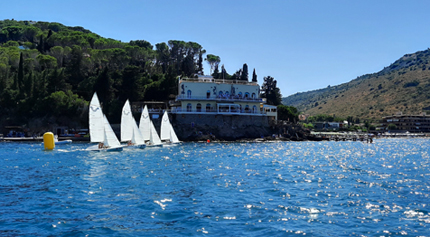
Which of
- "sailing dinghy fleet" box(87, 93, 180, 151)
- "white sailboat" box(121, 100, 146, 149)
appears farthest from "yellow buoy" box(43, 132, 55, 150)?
"white sailboat" box(121, 100, 146, 149)

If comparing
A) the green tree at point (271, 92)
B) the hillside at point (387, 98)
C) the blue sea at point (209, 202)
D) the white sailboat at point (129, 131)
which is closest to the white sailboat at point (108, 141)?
the white sailboat at point (129, 131)

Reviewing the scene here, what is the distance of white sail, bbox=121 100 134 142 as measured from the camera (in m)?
42.8

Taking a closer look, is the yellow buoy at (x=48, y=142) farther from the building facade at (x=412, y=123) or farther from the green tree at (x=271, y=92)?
the building facade at (x=412, y=123)

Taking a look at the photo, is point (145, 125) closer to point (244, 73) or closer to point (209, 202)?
point (209, 202)

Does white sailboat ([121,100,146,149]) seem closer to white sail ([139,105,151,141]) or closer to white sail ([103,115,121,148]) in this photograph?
white sail ([139,105,151,141])

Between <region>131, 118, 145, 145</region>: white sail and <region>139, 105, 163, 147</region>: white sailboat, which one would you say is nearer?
<region>131, 118, 145, 145</region>: white sail

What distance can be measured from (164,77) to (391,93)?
119 metres

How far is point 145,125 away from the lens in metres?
48.8

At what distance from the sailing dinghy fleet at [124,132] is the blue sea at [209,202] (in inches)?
402

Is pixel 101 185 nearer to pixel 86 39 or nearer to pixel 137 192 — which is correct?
pixel 137 192

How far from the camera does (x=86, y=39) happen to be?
104 m

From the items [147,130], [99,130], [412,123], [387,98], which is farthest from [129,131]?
[387,98]

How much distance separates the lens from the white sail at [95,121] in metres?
36.8

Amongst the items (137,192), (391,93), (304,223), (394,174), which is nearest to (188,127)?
(394,174)
